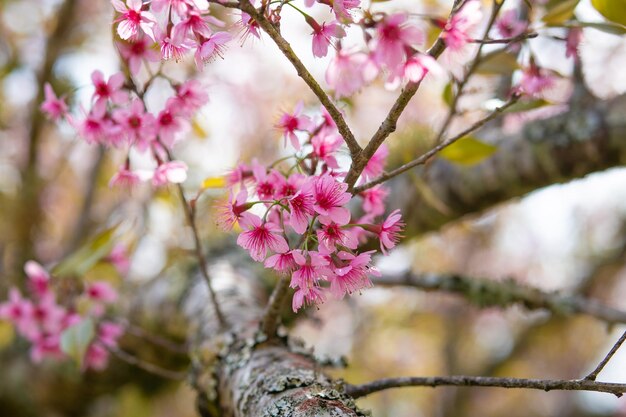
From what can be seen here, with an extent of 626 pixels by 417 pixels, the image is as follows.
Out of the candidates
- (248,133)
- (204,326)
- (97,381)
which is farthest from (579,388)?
(248,133)

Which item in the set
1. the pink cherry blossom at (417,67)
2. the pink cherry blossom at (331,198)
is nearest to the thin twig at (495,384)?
the pink cherry blossom at (331,198)

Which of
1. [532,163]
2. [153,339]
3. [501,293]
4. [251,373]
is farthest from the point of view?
[501,293]

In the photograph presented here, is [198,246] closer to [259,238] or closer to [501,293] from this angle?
[259,238]

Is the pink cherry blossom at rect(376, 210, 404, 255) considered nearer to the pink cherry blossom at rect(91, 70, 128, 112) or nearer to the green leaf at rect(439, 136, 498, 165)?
the green leaf at rect(439, 136, 498, 165)

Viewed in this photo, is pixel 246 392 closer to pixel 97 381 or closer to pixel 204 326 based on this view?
pixel 204 326

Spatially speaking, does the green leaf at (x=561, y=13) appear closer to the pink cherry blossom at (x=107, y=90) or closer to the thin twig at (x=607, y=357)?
the thin twig at (x=607, y=357)

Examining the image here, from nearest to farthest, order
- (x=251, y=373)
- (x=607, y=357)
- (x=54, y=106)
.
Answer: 1. (x=607, y=357)
2. (x=251, y=373)
3. (x=54, y=106)

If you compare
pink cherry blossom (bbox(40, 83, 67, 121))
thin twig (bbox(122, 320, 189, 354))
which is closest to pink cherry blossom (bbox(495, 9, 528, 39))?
pink cherry blossom (bbox(40, 83, 67, 121))

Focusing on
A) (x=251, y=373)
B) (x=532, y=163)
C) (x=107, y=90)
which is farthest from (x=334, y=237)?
(x=532, y=163)
